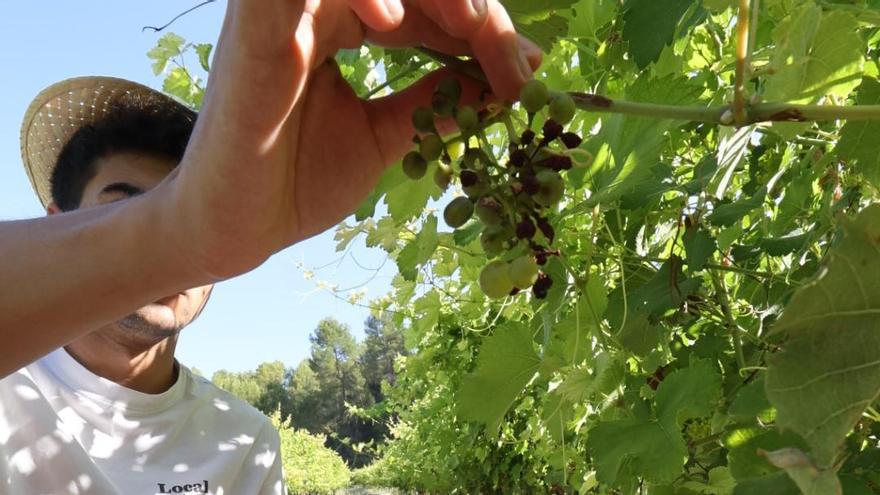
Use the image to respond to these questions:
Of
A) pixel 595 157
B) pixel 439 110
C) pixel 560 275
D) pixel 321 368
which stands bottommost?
pixel 321 368

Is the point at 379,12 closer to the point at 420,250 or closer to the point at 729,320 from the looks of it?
the point at 729,320

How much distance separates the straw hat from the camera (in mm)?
2336

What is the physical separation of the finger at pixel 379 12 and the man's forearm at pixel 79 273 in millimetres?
379

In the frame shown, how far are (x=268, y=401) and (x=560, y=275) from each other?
42.1 meters

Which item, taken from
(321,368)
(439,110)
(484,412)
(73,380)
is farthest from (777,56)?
(321,368)

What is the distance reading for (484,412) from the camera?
169 cm

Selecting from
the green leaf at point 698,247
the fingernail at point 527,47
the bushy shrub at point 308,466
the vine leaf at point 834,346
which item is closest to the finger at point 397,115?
the fingernail at point 527,47

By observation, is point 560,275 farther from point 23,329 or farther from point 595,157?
point 23,329

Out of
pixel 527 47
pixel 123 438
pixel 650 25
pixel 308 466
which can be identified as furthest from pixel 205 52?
pixel 308 466

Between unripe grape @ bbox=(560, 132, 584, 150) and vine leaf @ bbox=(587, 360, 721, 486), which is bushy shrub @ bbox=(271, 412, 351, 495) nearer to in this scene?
vine leaf @ bbox=(587, 360, 721, 486)

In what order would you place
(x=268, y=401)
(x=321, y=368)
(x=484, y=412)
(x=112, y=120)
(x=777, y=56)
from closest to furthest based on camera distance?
1. (x=777, y=56)
2. (x=484, y=412)
3. (x=112, y=120)
4. (x=268, y=401)
5. (x=321, y=368)

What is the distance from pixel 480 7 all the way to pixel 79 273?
60 cm

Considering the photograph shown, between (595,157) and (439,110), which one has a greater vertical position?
(439,110)

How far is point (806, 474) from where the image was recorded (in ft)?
2.06
